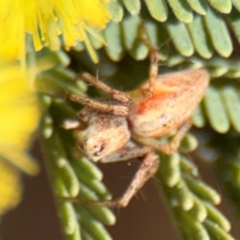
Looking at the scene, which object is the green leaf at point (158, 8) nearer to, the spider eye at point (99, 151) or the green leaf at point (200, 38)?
the green leaf at point (200, 38)

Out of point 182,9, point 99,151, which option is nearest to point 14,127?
point 99,151

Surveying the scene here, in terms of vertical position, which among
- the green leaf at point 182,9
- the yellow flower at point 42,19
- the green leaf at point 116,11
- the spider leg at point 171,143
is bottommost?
the spider leg at point 171,143

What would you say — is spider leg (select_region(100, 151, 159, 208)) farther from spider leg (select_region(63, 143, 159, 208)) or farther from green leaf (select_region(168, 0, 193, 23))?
green leaf (select_region(168, 0, 193, 23))

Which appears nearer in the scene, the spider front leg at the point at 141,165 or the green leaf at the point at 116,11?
the green leaf at the point at 116,11

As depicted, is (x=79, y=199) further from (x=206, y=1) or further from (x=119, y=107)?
(x=206, y=1)

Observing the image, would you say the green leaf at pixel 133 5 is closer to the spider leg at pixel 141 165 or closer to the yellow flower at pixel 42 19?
the yellow flower at pixel 42 19

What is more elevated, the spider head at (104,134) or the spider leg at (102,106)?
the spider leg at (102,106)

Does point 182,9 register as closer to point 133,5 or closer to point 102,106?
point 133,5

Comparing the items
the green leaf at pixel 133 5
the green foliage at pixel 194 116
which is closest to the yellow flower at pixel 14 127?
the green foliage at pixel 194 116
